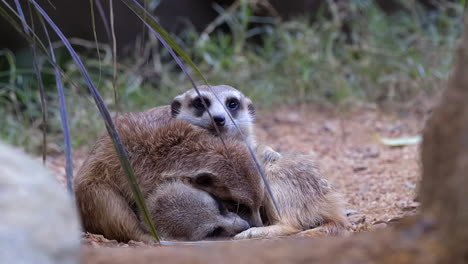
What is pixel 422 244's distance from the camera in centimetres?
164

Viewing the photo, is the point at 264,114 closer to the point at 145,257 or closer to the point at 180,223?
the point at 180,223

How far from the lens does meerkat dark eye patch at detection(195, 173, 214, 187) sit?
3672 mm

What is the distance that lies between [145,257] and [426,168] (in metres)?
0.83

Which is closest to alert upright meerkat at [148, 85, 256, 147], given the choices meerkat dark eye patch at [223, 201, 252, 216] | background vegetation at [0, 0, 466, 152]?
meerkat dark eye patch at [223, 201, 252, 216]

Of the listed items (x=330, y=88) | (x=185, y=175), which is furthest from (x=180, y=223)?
(x=330, y=88)

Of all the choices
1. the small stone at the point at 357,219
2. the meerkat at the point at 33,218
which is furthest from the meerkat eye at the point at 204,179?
the meerkat at the point at 33,218

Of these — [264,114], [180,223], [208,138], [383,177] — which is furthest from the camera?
[264,114]

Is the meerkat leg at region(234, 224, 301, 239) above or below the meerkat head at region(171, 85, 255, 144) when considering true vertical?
below

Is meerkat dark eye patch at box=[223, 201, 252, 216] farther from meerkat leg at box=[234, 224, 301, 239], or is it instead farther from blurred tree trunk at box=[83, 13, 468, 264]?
blurred tree trunk at box=[83, 13, 468, 264]

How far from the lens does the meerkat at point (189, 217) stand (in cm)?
356

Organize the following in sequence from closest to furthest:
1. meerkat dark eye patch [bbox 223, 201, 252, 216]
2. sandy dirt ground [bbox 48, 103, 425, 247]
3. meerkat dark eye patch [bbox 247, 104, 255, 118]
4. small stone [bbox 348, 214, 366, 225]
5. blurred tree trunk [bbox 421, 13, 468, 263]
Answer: blurred tree trunk [bbox 421, 13, 468, 263] < meerkat dark eye patch [bbox 223, 201, 252, 216] < small stone [bbox 348, 214, 366, 225] < sandy dirt ground [bbox 48, 103, 425, 247] < meerkat dark eye patch [bbox 247, 104, 255, 118]

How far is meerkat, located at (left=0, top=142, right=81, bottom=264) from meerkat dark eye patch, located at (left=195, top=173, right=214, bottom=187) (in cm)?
→ 185

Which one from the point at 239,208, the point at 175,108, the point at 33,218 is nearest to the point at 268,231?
the point at 239,208

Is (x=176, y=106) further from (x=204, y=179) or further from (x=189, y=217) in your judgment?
(x=189, y=217)
